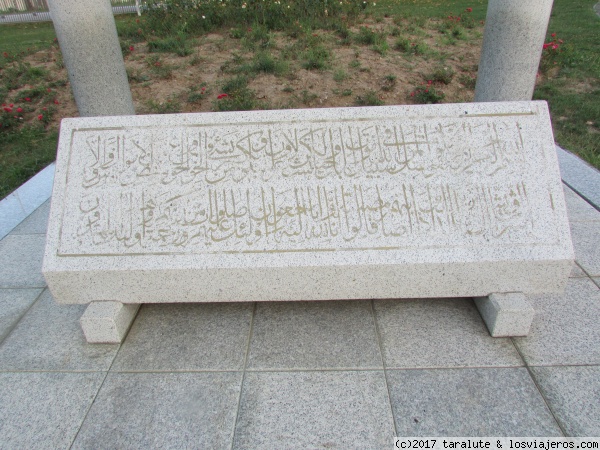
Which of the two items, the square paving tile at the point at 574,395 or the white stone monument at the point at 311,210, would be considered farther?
the white stone monument at the point at 311,210

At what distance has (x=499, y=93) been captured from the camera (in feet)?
13.7

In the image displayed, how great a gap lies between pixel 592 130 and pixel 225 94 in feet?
17.3

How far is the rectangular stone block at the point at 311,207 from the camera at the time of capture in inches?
105

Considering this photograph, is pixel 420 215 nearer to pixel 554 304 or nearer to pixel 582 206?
pixel 554 304

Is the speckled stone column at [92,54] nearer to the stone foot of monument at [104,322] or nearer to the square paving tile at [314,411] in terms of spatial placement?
the stone foot of monument at [104,322]

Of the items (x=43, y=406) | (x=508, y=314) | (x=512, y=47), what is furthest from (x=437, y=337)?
(x=512, y=47)

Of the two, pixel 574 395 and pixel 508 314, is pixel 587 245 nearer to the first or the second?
pixel 508 314

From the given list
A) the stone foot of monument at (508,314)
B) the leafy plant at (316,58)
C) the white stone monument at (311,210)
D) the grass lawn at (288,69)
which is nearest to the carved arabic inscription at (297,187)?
the white stone monument at (311,210)

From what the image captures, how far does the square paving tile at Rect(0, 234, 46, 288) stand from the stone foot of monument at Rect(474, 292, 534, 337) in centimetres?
325

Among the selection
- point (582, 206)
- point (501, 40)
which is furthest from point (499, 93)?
point (582, 206)

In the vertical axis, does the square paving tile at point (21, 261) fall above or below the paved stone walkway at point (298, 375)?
below

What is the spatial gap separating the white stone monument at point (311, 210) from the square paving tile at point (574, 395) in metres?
0.33

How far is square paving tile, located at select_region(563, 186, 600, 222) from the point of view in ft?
13.1

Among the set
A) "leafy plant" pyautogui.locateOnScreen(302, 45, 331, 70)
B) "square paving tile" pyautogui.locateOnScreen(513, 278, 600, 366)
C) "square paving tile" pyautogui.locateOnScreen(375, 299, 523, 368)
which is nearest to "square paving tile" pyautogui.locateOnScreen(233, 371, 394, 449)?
"square paving tile" pyautogui.locateOnScreen(375, 299, 523, 368)
